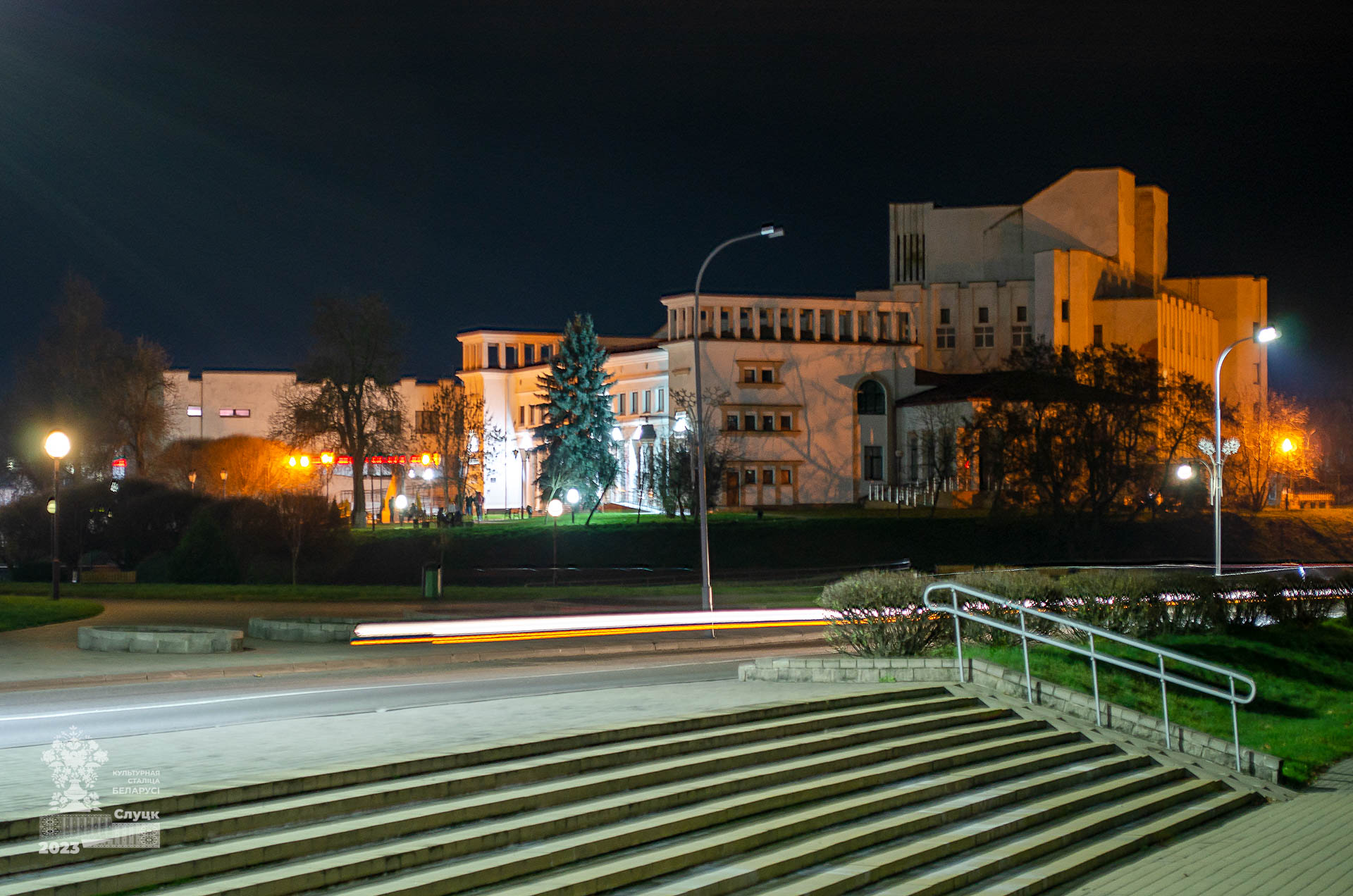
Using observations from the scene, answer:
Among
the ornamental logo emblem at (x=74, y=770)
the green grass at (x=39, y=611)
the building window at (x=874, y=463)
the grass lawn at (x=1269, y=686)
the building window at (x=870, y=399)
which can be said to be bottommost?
the grass lawn at (x=1269, y=686)

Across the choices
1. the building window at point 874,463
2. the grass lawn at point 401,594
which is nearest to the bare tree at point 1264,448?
the building window at point 874,463

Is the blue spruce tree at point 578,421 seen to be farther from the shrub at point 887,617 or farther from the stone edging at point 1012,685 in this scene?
the stone edging at point 1012,685

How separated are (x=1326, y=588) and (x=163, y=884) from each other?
26.6 meters

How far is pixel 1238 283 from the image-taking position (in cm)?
9450

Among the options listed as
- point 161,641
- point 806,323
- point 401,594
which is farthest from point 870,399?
point 161,641

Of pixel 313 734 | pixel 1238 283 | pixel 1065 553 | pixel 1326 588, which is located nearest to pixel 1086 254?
pixel 1238 283

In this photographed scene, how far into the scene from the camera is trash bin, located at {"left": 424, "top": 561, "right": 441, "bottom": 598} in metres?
33.1

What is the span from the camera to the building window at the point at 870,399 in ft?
278

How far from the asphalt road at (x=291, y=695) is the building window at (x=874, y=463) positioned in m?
63.7

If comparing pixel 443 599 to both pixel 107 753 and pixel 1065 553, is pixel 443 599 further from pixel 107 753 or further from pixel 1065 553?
pixel 1065 553

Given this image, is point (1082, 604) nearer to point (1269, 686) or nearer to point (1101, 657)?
point (1269, 686)

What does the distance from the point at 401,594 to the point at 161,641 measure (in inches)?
601

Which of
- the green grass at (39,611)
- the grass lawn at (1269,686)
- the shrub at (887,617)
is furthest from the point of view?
the green grass at (39,611)

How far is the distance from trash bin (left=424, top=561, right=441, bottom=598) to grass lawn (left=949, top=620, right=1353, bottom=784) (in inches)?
731
